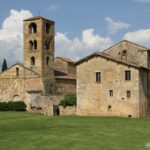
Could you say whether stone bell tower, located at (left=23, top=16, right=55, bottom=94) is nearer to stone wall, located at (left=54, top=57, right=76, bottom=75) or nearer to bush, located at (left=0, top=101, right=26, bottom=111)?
bush, located at (left=0, top=101, right=26, bottom=111)

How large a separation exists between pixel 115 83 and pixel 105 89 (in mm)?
1469

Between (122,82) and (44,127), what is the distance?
17405 millimetres

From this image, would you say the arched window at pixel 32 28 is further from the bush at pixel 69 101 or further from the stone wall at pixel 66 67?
the bush at pixel 69 101

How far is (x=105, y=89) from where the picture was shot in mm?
53406

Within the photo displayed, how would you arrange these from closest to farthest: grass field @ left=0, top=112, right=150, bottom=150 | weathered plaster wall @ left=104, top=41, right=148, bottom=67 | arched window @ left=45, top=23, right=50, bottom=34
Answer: grass field @ left=0, top=112, right=150, bottom=150
weathered plaster wall @ left=104, top=41, right=148, bottom=67
arched window @ left=45, top=23, right=50, bottom=34

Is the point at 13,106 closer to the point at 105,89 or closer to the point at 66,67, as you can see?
the point at 105,89

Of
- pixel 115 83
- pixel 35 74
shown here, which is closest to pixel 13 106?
pixel 35 74

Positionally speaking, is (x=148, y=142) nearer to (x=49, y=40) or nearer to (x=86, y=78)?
(x=86, y=78)

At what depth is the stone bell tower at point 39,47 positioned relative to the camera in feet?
243

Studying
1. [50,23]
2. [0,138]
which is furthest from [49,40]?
[0,138]

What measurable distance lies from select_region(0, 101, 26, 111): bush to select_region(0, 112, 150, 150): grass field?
1003 inches

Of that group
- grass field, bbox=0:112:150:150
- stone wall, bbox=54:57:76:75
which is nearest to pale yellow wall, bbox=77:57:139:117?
grass field, bbox=0:112:150:150

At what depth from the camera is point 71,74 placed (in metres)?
83.1

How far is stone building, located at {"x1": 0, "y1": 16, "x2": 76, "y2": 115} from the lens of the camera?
7088 centimetres
